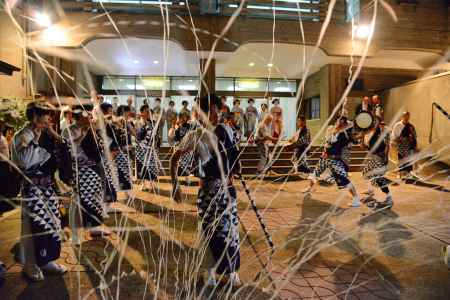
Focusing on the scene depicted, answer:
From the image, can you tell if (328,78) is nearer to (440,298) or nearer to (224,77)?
(224,77)

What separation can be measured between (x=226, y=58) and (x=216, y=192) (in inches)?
386

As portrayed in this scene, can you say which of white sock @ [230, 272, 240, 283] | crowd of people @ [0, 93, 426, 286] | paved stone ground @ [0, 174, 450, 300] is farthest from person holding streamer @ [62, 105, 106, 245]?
white sock @ [230, 272, 240, 283]

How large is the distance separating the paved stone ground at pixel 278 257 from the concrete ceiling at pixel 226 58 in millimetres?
6451

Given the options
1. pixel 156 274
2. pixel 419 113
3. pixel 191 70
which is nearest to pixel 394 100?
pixel 419 113

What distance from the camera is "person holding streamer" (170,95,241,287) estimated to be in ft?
9.75

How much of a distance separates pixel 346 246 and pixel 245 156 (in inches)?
284

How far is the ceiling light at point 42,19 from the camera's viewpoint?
986cm

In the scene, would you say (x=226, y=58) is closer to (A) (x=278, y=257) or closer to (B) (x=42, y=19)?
(B) (x=42, y=19)

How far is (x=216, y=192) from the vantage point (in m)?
3.04

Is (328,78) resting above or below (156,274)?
above

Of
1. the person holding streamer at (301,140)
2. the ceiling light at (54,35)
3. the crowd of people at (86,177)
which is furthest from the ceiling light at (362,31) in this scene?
the crowd of people at (86,177)

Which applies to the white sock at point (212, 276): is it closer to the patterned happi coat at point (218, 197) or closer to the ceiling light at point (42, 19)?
the patterned happi coat at point (218, 197)

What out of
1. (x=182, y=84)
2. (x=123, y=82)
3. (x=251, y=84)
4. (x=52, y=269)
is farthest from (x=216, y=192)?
(x=123, y=82)

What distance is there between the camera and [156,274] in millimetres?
3383
